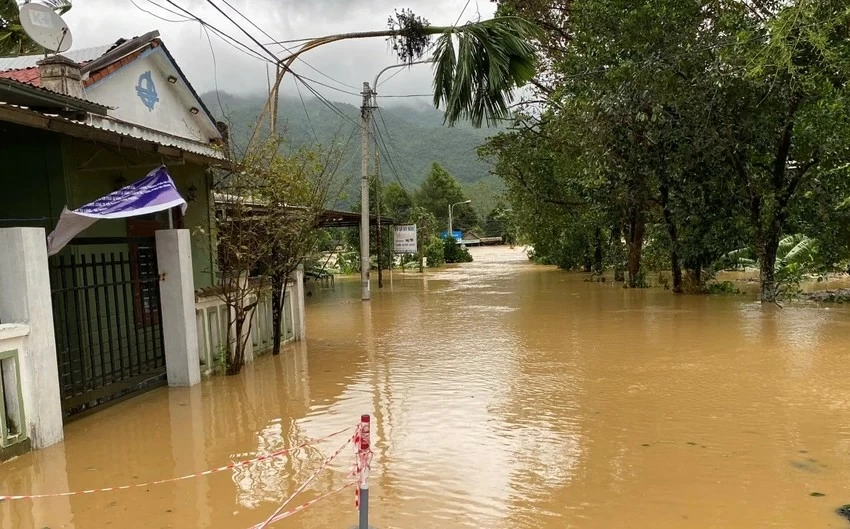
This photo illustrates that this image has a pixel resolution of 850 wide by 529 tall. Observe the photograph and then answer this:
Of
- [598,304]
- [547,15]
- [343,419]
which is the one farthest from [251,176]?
[547,15]

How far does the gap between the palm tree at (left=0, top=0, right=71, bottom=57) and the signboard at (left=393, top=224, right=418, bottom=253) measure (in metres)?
16.9

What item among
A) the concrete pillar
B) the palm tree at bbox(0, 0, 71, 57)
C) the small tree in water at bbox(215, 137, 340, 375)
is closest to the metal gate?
the concrete pillar

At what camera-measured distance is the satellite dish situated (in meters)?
7.30

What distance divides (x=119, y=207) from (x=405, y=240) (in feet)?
65.3

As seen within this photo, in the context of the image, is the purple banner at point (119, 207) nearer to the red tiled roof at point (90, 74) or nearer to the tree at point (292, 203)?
the tree at point (292, 203)

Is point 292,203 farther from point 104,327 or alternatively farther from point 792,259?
point 792,259

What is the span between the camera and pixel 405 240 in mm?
26125

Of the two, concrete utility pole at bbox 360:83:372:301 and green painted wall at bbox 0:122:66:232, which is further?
concrete utility pole at bbox 360:83:372:301

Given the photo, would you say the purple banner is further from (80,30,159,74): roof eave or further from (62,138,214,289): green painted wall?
(80,30,159,74): roof eave

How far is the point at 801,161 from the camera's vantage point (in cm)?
1534

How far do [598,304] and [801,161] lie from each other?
20.3ft

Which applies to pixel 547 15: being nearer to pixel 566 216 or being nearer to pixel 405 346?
pixel 566 216

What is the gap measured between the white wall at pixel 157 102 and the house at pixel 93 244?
41mm

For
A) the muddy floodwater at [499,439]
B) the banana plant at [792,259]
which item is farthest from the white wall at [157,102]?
the banana plant at [792,259]
